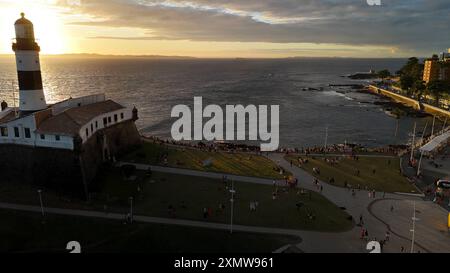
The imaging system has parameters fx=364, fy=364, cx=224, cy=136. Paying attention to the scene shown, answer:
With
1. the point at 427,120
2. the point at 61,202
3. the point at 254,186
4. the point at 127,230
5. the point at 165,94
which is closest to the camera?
the point at 127,230

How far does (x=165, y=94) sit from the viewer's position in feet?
432

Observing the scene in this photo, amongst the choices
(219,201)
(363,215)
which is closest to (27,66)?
(219,201)

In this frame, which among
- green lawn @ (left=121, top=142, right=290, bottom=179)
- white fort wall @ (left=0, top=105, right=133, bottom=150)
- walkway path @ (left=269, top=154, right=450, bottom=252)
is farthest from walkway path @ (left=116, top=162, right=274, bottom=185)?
white fort wall @ (left=0, top=105, right=133, bottom=150)

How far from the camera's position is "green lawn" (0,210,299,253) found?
24.9m

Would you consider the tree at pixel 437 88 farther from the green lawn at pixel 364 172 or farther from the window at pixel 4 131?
the window at pixel 4 131

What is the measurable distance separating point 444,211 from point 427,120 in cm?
5756

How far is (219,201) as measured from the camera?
32031 millimetres

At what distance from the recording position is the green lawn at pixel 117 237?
24.9 meters

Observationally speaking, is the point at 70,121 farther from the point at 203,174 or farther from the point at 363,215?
the point at 363,215

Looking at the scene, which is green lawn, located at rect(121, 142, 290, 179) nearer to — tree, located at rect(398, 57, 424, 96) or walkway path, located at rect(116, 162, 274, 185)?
walkway path, located at rect(116, 162, 274, 185)

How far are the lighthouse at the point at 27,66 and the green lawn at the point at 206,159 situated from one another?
36.5ft

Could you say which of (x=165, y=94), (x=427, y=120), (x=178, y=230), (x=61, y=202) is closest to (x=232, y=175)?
(x=178, y=230)
